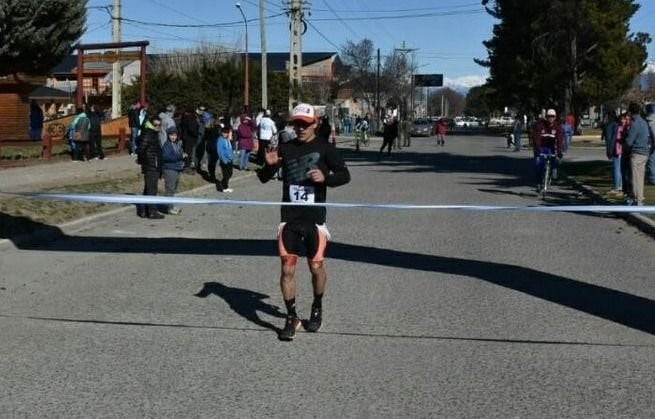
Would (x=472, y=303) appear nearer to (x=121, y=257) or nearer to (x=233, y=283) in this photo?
(x=233, y=283)

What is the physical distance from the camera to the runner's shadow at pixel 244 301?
8.05 m

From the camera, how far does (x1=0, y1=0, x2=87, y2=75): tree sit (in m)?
22.9

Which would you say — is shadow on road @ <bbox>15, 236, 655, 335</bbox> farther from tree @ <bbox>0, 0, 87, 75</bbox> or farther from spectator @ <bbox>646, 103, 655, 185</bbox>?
tree @ <bbox>0, 0, 87, 75</bbox>

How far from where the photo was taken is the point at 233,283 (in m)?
9.63

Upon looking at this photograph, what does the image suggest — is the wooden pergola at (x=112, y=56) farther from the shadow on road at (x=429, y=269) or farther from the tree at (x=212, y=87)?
the tree at (x=212, y=87)

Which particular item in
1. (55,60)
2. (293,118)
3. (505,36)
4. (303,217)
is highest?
(505,36)

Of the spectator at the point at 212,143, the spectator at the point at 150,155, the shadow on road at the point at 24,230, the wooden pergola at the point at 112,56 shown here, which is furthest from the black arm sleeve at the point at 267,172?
the wooden pergola at the point at 112,56

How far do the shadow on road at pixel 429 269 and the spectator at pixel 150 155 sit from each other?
244 centimetres

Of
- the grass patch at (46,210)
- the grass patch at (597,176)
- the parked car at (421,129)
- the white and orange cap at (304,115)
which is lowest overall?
the grass patch at (46,210)

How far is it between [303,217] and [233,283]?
2.71 m

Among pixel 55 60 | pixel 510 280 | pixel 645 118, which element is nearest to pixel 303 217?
pixel 510 280

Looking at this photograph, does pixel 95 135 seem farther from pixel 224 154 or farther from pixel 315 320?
pixel 315 320

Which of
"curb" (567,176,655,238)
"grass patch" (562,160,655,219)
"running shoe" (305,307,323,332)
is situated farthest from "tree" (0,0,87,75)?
"running shoe" (305,307,323,332)

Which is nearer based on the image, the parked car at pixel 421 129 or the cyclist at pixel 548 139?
the cyclist at pixel 548 139
